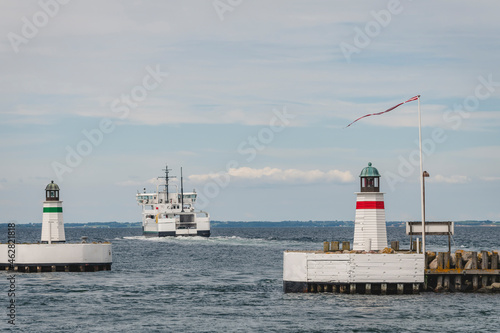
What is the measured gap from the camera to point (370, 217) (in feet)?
126

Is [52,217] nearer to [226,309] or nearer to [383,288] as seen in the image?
[226,309]

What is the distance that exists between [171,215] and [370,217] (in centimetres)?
10934

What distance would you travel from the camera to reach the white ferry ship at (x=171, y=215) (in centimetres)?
14238

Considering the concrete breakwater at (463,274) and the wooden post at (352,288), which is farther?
the concrete breakwater at (463,274)

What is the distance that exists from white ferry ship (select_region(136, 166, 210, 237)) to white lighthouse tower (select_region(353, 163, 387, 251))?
10440cm

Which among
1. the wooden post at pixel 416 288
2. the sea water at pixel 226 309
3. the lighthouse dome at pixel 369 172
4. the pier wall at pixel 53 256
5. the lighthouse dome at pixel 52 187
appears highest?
the lighthouse dome at pixel 369 172

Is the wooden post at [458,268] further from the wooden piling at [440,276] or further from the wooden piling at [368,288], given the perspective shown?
the wooden piling at [368,288]

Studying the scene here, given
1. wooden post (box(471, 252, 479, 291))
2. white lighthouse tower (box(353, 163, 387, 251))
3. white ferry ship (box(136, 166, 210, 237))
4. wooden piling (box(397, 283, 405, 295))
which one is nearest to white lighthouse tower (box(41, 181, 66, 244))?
white lighthouse tower (box(353, 163, 387, 251))

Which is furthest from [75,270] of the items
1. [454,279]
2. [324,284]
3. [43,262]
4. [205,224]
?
[205,224]

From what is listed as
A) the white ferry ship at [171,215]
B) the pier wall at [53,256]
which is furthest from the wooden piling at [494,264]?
the white ferry ship at [171,215]

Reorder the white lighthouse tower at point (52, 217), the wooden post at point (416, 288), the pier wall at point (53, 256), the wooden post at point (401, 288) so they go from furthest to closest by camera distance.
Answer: the white lighthouse tower at point (52, 217)
the pier wall at point (53, 256)
the wooden post at point (416, 288)
the wooden post at point (401, 288)

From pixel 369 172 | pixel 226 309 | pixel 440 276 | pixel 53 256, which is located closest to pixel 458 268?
pixel 440 276

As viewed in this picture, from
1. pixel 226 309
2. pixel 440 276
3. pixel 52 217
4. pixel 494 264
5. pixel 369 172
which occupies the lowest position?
pixel 226 309

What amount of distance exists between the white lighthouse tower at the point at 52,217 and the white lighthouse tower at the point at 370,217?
23.9m
